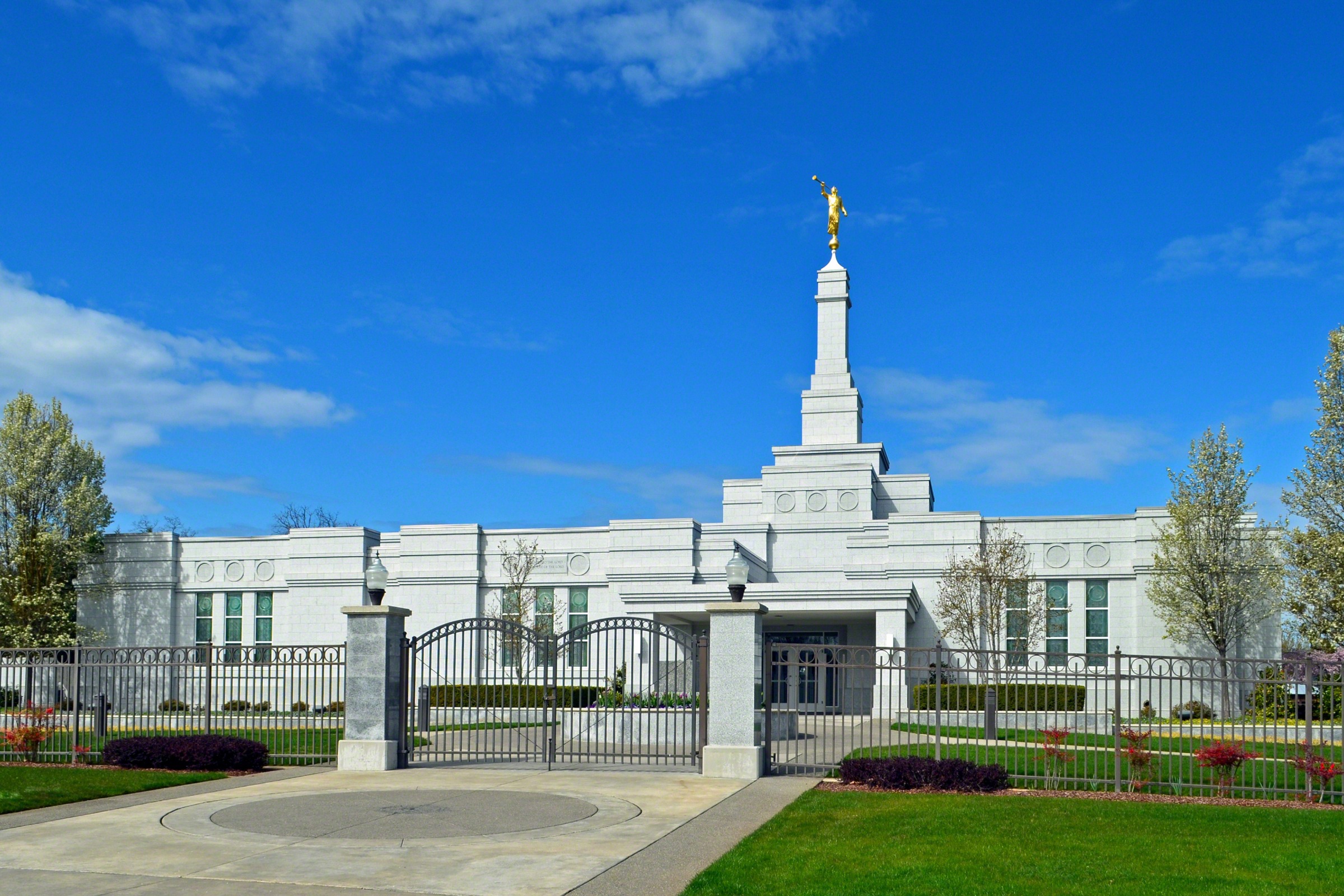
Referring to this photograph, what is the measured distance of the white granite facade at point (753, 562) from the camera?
133 feet

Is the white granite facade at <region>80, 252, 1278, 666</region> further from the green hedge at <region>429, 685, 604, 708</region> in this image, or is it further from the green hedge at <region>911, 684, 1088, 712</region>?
the green hedge at <region>429, 685, 604, 708</region>

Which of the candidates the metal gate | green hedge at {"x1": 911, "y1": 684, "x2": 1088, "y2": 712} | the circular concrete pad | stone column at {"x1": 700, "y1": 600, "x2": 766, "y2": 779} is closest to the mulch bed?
stone column at {"x1": 700, "y1": 600, "x2": 766, "y2": 779}

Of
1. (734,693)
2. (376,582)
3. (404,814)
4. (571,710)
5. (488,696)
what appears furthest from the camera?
(488,696)

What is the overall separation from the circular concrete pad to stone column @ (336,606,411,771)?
2845 millimetres

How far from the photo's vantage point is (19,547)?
155 feet

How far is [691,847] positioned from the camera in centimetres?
1237

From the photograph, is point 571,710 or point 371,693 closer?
point 371,693

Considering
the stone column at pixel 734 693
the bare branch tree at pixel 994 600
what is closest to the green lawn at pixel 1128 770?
the stone column at pixel 734 693

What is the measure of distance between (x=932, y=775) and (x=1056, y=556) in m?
25.8

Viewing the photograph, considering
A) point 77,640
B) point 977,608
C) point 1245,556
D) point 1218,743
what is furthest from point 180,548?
point 1218,743

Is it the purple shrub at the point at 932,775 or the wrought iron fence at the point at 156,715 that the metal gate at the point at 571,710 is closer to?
the wrought iron fence at the point at 156,715

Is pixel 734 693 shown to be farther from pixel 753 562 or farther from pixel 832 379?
pixel 832 379

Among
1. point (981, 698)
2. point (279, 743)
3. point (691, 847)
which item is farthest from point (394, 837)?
point (981, 698)

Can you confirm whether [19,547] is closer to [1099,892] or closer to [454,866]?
[454,866]
